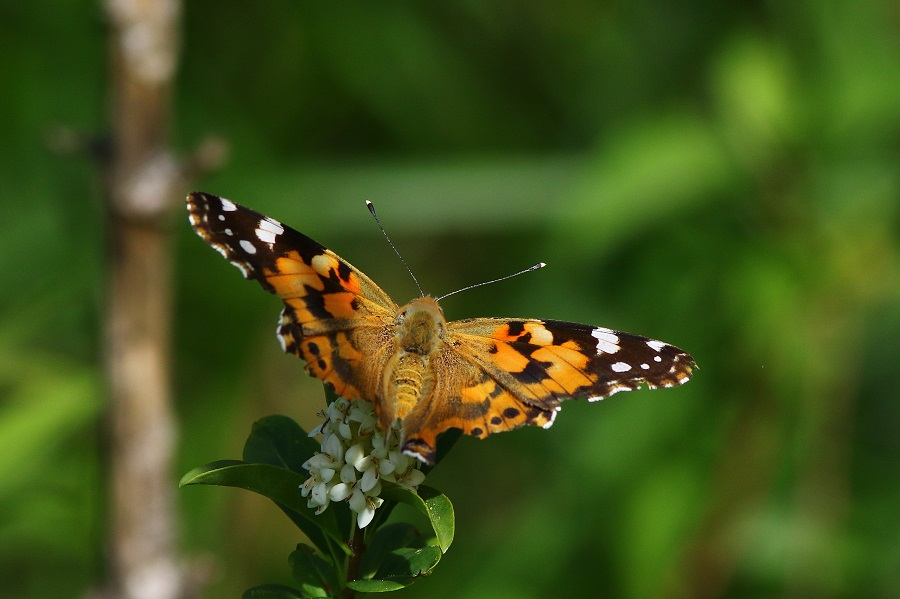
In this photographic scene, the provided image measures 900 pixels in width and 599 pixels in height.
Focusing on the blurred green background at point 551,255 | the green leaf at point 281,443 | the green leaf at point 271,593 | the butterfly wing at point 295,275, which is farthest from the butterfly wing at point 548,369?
the blurred green background at point 551,255

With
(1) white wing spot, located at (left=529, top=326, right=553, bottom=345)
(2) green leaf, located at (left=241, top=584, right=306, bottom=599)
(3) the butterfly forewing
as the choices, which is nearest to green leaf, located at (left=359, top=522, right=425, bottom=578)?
(2) green leaf, located at (left=241, top=584, right=306, bottom=599)

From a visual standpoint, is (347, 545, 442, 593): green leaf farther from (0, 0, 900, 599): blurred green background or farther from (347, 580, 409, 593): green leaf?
(0, 0, 900, 599): blurred green background

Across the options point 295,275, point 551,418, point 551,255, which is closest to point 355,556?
point 551,418

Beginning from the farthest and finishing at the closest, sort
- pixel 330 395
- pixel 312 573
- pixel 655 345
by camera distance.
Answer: pixel 655 345
pixel 330 395
pixel 312 573

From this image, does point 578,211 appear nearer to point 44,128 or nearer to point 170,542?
point 170,542

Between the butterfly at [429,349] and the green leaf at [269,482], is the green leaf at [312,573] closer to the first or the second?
the green leaf at [269,482]

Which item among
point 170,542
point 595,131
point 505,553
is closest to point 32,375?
point 170,542

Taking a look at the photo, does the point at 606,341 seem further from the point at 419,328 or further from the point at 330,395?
the point at 330,395
